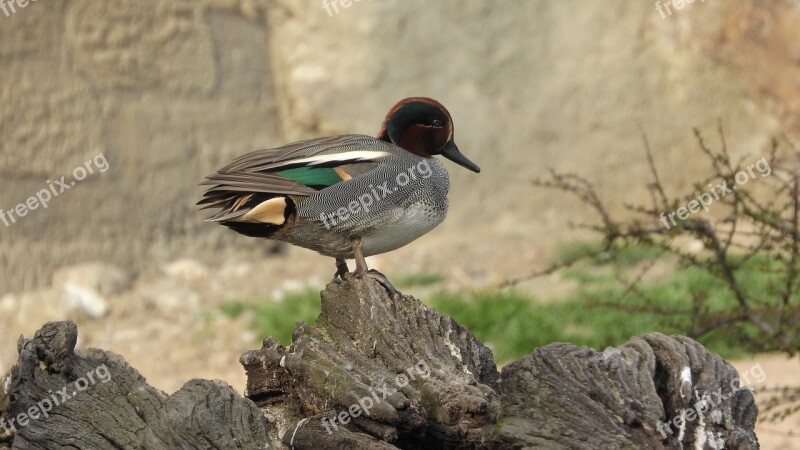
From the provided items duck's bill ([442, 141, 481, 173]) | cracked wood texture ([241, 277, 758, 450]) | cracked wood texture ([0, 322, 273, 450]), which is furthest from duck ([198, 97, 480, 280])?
cracked wood texture ([0, 322, 273, 450])

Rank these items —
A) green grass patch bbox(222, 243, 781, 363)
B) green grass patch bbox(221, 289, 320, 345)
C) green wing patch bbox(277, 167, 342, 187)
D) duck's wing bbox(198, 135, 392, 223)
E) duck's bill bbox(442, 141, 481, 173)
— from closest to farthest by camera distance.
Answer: duck's wing bbox(198, 135, 392, 223), green wing patch bbox(277, 167, 342, 187), duck's bill bbox(442, 141, 481, 173), green grass patch bbox(222, 243, 781, 363), green grass patch bbox(221, 289, 320, 345)

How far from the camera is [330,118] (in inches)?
311

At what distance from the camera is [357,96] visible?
25.9 feet

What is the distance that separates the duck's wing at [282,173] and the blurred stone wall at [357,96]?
3.74 metres

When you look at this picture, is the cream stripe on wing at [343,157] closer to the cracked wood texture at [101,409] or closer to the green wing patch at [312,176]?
the green wing patch at [312,176]

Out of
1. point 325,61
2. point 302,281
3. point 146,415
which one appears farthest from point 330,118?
point 146,415

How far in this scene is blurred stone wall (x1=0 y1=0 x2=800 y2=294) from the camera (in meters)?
6.92

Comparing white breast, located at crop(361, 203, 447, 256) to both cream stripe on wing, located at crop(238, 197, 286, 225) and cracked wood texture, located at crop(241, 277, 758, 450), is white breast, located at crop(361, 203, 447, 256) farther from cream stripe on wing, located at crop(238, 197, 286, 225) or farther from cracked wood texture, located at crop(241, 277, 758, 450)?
cracked wood texture, located at crop(241, 277, 758, 450)

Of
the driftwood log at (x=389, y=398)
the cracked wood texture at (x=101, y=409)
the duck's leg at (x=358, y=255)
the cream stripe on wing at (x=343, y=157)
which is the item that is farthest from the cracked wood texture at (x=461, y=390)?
the cream stripe on wing at (x=343, y=157)

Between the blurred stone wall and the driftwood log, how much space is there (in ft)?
14.0

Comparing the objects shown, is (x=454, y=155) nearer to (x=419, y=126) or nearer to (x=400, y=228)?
(x=419, y=126)

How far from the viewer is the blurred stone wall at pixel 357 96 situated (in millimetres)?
6922

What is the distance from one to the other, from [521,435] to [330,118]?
18.4 ft

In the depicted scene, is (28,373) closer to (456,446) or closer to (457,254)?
(456,446)
